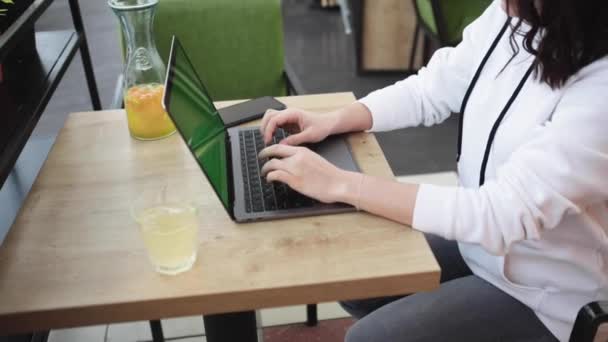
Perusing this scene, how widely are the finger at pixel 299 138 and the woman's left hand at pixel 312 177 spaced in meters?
0.18

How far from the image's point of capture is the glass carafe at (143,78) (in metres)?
1.19

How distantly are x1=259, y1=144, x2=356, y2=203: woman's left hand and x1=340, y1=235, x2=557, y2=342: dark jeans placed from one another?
0.27 m

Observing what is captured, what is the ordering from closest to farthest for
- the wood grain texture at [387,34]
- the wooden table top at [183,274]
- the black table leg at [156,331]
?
the wooden table top at [183,274], the black table leg at [156,331], the wood grain texture at [387,34]

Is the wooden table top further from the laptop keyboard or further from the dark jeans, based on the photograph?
the dark jeans

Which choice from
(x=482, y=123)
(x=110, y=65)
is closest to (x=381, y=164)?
(x=482, y=123)

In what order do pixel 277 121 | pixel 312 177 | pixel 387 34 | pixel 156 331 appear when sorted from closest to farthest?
pixel 312 177
pixel 277 121
pixel 156 331
pixel 387 34

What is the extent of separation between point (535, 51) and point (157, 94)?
0.76 meters

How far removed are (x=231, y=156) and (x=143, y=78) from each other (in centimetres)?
28

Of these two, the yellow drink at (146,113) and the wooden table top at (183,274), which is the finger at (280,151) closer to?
the wooden table top at (183,274)

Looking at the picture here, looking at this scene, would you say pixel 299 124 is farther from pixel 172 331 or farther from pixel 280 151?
pixel 172 331

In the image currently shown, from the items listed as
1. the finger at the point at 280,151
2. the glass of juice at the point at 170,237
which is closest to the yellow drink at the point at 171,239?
the glass of juice at the point at 170,237

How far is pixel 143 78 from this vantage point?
3.99 feet

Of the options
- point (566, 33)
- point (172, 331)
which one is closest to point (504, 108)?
point (566, 33)

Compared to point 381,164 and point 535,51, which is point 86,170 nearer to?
point 381,164
